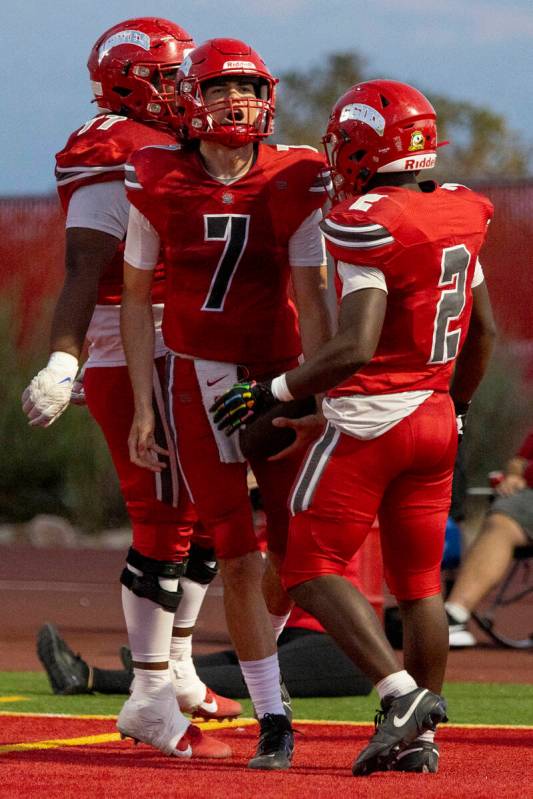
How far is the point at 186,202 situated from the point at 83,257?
0.44 meters

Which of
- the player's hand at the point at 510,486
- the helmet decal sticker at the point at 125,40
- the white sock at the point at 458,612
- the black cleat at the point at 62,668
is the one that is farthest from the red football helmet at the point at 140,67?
the player's hand at the point at 510,486

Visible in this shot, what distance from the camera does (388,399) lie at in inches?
194

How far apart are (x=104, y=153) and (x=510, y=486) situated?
5239 mm

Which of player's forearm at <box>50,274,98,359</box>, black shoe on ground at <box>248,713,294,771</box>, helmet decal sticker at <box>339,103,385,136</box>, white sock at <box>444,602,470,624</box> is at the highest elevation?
helmet decal sticker at <box>339,103,385,136</box>

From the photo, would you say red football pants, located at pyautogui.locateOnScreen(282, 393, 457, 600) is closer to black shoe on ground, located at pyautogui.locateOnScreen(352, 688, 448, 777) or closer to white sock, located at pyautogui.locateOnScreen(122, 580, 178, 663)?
black shoe on ground, located at pyautogui.locateOnScreen(352, 688, 448, 777)

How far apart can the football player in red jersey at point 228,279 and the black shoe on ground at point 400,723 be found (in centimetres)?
43

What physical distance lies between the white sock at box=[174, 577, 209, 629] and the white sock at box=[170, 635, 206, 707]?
0.19ft

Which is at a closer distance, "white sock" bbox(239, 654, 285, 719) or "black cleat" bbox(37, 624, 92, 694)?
"white sock" bbox(239, 654, 285, 719)

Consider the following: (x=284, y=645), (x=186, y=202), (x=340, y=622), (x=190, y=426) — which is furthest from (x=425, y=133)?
(x=284, y=645)

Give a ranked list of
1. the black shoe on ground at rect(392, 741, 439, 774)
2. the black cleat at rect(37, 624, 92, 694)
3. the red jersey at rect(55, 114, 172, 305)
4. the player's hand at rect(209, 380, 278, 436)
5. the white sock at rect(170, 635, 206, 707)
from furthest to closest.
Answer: the black cleat at rect(37, 624, 92, 694), the white sock at rect(170, 635, 206, 707), the red jersey at rect(55, 114, 172, 305), the player's hand at rect(209, 380, 278, 436), the black shoe on ground at rect(392, 741, 439, 774)

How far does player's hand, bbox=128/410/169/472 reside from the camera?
17.5ft

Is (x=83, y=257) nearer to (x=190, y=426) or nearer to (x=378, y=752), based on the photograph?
(x=190, y=426)

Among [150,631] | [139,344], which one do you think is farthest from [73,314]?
[150,631]

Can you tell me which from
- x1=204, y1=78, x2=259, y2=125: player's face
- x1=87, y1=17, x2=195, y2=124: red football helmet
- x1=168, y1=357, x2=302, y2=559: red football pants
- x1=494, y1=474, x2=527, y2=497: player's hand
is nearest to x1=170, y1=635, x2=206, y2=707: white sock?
x1=168, y1=357, x2=302, y2=559: red football pants
